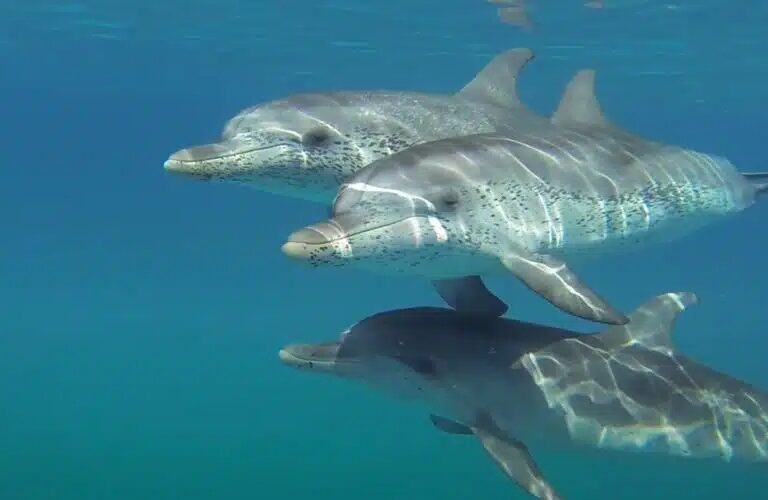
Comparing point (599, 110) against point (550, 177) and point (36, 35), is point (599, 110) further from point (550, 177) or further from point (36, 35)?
point (36, 35)

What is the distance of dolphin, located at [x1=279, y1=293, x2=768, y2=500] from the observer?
6793 mm

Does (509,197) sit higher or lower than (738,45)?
higher

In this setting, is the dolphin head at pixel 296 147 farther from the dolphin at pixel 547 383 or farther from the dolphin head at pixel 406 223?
the dolphin at pixel 547 383

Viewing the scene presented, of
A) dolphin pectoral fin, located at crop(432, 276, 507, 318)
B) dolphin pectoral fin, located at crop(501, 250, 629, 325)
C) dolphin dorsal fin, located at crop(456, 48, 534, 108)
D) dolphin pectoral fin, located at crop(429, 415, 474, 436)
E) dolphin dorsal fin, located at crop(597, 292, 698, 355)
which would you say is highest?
dolphin dorsal fin, located at crop(456, 48, 534, 108)

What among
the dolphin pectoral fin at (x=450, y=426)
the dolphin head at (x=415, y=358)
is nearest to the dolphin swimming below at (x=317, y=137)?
the dolphin head at (x=415, y=358)

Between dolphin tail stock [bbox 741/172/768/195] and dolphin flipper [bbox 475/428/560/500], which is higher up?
dolphin tail stock [bbox 741/172/768/195]

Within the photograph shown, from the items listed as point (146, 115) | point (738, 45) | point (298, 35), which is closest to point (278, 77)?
point (298, 35)

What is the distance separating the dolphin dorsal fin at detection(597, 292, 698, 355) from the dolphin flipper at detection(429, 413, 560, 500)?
140 centimetres

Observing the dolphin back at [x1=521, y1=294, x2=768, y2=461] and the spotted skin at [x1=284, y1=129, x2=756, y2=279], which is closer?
the spotted skin at [x1=284, y1=129, x2=756, y2=279]

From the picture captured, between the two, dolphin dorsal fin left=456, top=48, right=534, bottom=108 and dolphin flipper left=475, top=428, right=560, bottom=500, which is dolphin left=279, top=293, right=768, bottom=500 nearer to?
dolphin flipper left=475, top=428, right=560, bottom=500

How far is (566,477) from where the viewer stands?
18047 millimetres

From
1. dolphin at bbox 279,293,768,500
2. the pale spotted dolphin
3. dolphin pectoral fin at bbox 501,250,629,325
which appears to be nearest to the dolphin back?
dolphin at bbox 279,293,768,500

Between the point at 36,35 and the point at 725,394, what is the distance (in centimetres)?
3157

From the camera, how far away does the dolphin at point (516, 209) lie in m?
5.43
